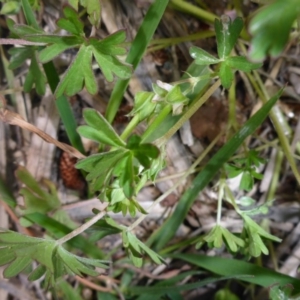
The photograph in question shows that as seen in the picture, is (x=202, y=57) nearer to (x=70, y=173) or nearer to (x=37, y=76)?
(x=37, y=76)

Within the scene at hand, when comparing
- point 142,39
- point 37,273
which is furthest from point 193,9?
point 37,273

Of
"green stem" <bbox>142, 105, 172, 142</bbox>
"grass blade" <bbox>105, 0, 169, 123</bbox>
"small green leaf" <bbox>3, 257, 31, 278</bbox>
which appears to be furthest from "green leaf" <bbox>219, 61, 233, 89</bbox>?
"small green leaf" <bbox>3, 257, 31, 278</bbox>

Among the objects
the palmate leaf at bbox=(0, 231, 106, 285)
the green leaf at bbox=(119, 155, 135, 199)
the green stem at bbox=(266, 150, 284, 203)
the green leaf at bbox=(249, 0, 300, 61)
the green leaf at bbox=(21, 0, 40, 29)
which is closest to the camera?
the green leaf at bbox=(249, 0, 300, 61)

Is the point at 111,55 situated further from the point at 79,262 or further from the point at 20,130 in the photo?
the point at 20,130

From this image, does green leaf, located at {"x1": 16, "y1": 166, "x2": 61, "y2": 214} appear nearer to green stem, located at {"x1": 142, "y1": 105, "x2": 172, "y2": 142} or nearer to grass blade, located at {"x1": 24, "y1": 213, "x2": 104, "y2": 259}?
grass blade, located at {"x1": 24, "y1": 213, "x2": 104, "y2": 259}

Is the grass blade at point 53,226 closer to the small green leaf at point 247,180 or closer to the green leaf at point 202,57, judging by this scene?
the small green leaf at point 247,180

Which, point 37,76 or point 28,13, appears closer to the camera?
point 28,13

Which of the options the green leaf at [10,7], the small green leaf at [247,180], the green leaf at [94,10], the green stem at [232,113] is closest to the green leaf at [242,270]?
the small green leaf at [247,180]

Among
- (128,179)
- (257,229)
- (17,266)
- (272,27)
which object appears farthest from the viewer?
(257,229)
